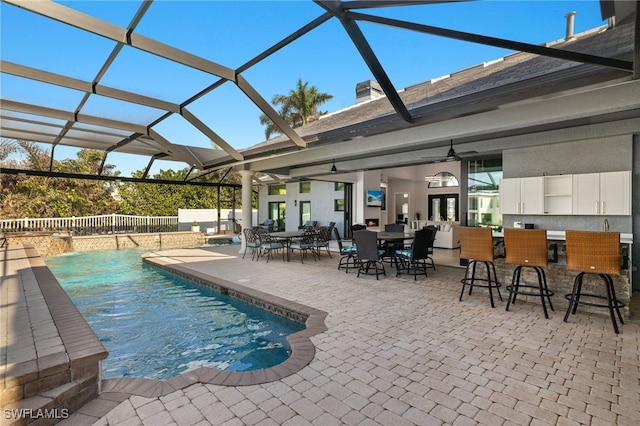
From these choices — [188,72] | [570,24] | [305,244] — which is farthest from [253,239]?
[570,24]

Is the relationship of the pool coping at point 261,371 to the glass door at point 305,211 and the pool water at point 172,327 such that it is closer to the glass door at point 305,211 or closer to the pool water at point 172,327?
the pool water at point 172,327

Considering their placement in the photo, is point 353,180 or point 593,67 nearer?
point 593,67

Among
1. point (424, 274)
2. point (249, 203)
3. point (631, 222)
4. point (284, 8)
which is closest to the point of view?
point (284, 8)

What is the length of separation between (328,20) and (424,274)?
5.07m

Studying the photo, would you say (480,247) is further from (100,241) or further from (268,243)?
(100,241)

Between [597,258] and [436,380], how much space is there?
2.71m

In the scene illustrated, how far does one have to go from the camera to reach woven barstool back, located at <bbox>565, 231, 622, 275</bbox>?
11.4 feet

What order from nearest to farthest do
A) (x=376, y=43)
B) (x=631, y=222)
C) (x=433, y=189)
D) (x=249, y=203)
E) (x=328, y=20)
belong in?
(x=328, y=20) → (x=376, y=43) → (x=631, y=222) → (x=249, y=203) → (x=433, y=189)

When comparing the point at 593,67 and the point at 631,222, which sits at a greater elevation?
the point at 593,67

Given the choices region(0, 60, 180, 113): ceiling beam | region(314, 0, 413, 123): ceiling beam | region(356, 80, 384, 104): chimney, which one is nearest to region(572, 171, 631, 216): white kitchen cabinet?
region(314, 0, 413, 123): ceiling beam

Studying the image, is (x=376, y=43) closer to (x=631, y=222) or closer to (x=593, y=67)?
(x=593, y=67)

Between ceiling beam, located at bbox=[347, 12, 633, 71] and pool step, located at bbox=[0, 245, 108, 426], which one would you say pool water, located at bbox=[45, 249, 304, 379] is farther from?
ceiling beam, located at bbox=[347, 12, 633, 71]

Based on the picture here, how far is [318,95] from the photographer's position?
2322cm

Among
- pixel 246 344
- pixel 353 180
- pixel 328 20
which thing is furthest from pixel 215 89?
pixel 353 180
